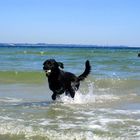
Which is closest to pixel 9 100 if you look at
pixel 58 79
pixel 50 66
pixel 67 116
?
pixel 58 79

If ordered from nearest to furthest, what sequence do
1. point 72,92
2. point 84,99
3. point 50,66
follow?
point 50,66
point 72,92
point 84,99

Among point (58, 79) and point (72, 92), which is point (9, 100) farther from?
point (72, 92)

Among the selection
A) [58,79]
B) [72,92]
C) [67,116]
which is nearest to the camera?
[67,116]

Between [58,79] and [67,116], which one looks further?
[58,79]

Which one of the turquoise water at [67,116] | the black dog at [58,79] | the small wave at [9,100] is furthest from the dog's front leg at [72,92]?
the small wave at [9,100]

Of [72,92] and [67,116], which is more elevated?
[72,92]

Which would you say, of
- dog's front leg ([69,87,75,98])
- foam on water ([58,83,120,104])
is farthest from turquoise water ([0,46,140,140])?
dog's front leg ([69,87,75,98])

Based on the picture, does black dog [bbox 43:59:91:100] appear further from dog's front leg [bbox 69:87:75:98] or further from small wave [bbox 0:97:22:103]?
small wave [bbox 0:97:22:103]

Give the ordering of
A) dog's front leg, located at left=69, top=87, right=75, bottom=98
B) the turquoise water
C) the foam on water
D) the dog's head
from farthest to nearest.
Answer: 1. dog's front leg, located at left=69, top=87, right=75, bottom=98
2. the foam on water
3. the dog's head
4. the turquoise water

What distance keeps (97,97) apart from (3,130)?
4879 millimetres

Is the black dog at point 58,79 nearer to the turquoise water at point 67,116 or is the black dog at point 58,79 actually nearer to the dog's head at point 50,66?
the dog's head at point 50,66

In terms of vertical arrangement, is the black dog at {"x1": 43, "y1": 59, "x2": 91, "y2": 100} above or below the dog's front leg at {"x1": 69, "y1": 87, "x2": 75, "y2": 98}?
above

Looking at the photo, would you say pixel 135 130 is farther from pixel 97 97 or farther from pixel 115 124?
pixel 97 97

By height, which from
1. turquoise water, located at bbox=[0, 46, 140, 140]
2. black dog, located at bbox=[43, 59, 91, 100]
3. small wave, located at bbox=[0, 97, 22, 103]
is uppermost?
black dog, located at bbox=[43, 59, 91, 100]
